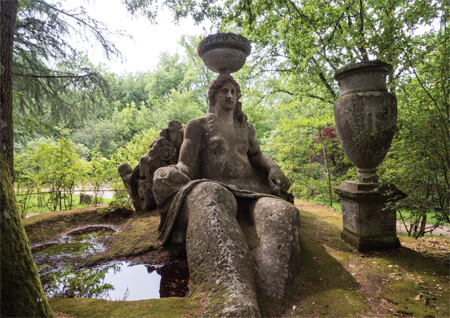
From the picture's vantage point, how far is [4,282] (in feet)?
3.29

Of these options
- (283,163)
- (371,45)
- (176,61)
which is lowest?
(283,163)

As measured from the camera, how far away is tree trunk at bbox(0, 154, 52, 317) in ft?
3.30

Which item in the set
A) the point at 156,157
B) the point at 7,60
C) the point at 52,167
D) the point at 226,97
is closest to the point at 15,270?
the point at 226,97

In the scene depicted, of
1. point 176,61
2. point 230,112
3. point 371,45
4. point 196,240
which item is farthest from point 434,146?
point 176,61

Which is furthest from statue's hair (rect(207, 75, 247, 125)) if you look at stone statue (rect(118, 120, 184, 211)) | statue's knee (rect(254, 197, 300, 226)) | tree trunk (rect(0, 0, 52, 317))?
tree trunk (rect(0, 0, 52, 317))

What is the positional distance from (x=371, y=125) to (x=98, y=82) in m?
5.33

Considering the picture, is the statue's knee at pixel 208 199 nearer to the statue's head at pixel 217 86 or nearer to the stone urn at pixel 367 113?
the statue's head at pixel 217 86

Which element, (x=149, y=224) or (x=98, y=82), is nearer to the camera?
(x=149, y=224)

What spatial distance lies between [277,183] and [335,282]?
1161mm

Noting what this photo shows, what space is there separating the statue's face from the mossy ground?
1.75m

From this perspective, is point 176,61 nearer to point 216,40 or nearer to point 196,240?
point 216,40

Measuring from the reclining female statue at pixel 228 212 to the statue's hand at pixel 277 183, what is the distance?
0.01 meters

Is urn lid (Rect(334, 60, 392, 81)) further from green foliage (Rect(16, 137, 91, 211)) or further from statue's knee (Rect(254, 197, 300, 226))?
green foliage (Rect(16, 137, 91, 211))

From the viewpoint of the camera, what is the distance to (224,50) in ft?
10.0
